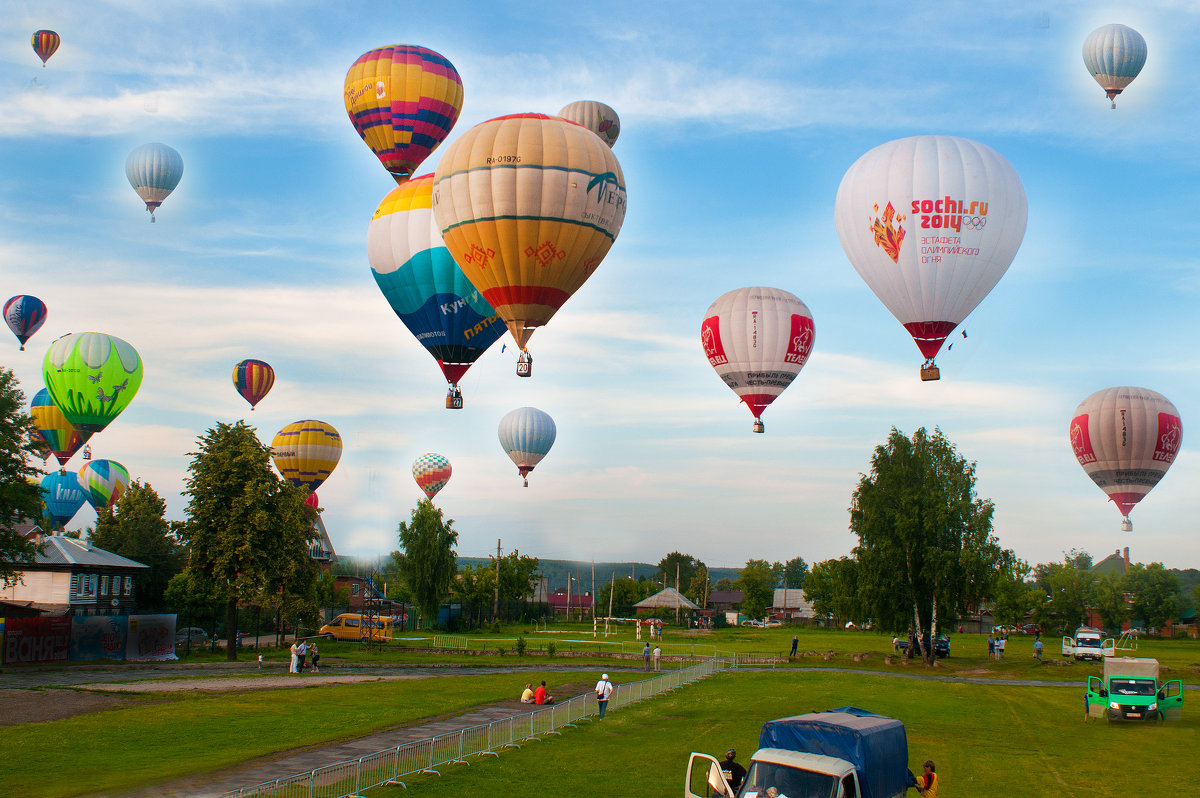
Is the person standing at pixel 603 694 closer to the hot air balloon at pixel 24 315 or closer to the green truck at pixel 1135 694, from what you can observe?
the green truck at pixel 1135 694

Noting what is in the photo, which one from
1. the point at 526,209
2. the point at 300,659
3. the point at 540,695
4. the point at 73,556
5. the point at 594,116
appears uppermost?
the point at 594,116

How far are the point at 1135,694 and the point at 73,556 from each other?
57.8 meters

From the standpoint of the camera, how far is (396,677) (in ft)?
162

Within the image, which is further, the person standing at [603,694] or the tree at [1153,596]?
the tree at [1153,596]

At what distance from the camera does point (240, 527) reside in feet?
190

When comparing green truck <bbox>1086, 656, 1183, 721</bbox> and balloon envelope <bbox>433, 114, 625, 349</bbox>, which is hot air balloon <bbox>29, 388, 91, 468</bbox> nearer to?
balloon envelope <bbox>433, 114, 625, 349</bbox>

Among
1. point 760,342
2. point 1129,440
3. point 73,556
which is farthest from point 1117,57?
point 73,556

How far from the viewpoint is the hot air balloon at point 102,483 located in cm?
10362

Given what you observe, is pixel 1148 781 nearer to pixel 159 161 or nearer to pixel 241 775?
pixel 241 775

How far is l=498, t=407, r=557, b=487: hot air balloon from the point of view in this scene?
3408 inches

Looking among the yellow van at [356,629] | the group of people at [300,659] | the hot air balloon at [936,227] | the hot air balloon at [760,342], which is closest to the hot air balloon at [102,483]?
the yellow van at [356,629]

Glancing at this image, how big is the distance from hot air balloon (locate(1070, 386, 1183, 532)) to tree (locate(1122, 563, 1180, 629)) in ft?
202

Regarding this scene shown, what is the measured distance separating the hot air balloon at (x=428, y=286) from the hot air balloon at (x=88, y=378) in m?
34.7

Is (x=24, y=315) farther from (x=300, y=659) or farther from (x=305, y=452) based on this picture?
(x=300, y=659)
